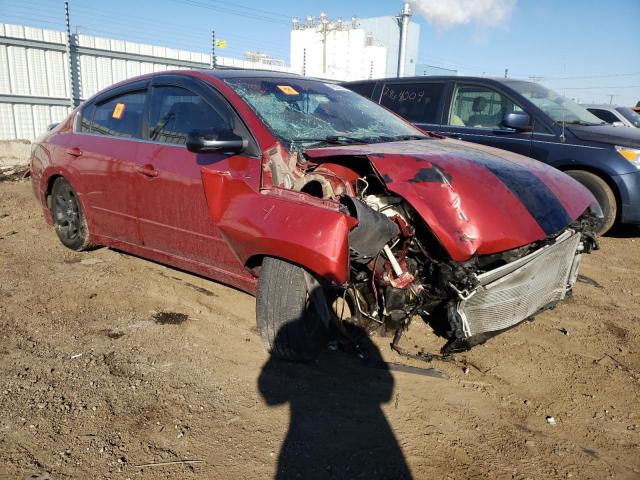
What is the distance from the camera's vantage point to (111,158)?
12.4ft

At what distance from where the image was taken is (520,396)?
2.63 metres

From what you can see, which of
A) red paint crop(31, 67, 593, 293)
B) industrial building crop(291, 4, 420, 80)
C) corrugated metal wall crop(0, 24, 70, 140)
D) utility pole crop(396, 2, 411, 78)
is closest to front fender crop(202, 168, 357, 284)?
red paint crop(31, 67, 593, 293)

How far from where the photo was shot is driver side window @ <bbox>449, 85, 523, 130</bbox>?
5.96m

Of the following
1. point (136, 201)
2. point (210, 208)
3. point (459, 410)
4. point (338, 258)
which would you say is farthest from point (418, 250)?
point (136, 201)

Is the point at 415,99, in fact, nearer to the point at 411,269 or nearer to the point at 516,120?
the point at 516,120

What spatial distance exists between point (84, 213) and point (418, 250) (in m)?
2.94

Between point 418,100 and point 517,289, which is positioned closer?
point 517,289

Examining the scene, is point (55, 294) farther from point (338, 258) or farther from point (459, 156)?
point (459, 156)

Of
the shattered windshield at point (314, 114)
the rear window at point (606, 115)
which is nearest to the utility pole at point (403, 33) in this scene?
the rear window at point (606, 115)

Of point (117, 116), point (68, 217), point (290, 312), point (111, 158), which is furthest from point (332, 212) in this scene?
point (68, 217)

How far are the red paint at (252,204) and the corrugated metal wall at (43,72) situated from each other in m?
6.73

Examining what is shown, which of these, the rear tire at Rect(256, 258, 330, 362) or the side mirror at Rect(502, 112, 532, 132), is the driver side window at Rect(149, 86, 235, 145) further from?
the side mirror at Rect(502, 112, 532, 132)

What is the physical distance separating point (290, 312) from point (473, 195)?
3.68 ft

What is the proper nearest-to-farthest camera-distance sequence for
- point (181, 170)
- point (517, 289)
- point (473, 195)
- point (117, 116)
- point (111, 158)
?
point (473, 195) < point (517, 289) < point (181, 170) < point (111, 158) < point (117, 116)
